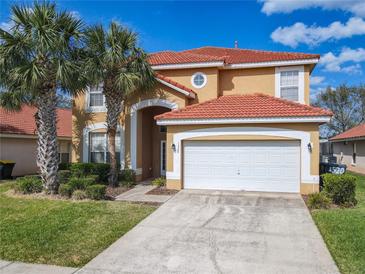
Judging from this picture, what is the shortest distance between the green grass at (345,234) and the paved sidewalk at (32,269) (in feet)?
17.0

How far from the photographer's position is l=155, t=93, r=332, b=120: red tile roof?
42.0ft

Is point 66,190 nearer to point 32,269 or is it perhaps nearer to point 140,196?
point 140,196

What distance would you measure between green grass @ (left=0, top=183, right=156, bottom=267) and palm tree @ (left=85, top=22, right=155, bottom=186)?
4.38 meters

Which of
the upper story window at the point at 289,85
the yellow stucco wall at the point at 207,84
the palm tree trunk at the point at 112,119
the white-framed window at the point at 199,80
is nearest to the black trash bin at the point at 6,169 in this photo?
the palm tree trunk at the point at 112,119

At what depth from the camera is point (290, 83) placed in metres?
16.9

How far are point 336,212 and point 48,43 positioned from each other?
37.0 feet

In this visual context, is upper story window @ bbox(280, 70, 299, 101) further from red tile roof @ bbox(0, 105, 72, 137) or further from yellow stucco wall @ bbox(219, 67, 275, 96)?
red tile roof @ bbox(0, 105, 72, 137)

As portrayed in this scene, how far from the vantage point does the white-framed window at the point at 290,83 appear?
54.5 feet

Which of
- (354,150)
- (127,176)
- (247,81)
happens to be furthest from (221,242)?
(354,150)

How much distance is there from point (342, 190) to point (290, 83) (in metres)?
7.69

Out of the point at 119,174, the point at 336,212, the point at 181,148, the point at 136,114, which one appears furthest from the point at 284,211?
the point at 136,114

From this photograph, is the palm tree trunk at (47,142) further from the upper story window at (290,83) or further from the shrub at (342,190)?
the upper story window at (290,83)

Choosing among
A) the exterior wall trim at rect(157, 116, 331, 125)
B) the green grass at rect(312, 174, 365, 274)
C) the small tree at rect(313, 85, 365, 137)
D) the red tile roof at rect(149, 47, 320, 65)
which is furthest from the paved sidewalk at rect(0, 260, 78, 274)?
the small tree at rect(313, 85, 365, 137)

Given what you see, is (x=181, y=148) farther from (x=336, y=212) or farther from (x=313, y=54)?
(x=313, y=54)
